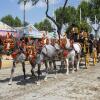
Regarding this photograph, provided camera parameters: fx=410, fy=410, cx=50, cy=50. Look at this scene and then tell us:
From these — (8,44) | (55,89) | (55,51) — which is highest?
(8,44)

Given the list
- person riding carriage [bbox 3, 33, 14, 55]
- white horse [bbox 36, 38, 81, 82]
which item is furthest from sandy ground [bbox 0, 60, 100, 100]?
person riding carriage [bbox 3, 33, 14, 55]

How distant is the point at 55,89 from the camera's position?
1403 cm

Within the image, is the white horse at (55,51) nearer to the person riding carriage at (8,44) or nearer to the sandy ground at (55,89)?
the sandy ground at (55,89)

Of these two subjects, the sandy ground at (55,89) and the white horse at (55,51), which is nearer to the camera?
the sandy ground at (55,89)

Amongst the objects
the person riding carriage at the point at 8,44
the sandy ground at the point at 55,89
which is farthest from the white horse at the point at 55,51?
the person riding carriage at the point at 8,44

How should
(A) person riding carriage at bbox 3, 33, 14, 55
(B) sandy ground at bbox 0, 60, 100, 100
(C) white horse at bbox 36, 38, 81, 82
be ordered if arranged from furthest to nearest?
(C) white horse at bbox 36, 38, 81, 82
(A) person riding carriage at bbox 3, 33, 14, 55
(B) sandy ground at bbox 0, 60, 100, 100

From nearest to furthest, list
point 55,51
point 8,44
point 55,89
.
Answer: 1. point 55,89
2. point 8,44
3. point 55,51

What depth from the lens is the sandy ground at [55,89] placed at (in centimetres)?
1266

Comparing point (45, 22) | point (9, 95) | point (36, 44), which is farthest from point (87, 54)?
point (45, 22)

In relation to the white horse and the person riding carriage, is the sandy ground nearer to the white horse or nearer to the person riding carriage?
the white horse

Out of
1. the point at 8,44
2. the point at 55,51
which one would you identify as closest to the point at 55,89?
the point at 8,44

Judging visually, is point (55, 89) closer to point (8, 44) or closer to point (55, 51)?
point (8, 44)

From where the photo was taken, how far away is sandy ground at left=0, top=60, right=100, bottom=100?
12.7 metres

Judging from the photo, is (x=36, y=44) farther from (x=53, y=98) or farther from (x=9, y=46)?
(x=53, y=98)
